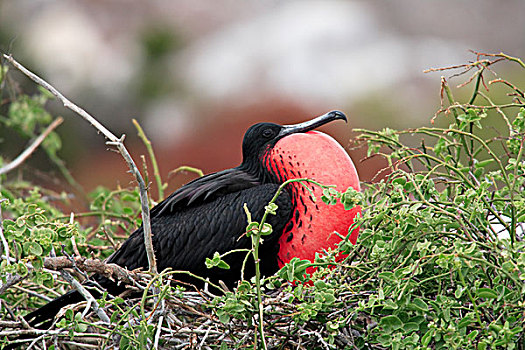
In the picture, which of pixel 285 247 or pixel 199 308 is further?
pixel 285 247

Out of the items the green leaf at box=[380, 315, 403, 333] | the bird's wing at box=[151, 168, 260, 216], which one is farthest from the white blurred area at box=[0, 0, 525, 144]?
the green leaf at box=[380, 315, 403, 333]

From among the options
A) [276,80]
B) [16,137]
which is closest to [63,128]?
[16,137]

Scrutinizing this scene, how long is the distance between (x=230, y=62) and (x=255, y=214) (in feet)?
18.7

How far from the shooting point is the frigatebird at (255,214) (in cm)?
110

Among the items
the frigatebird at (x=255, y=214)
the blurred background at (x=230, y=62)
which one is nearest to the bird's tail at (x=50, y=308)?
the frigatebird at (x=255, y=214)

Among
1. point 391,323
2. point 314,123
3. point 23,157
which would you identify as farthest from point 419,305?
point 23,157

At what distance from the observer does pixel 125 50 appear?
623cm

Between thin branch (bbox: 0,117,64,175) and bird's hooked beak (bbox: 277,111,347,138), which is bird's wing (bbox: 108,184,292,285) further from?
thin branch (bbox: 0,117,64,175)

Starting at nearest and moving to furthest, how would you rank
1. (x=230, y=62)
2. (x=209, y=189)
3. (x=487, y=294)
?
(x=487, y=294) → (x=209, y=189) → (x=230, y=62)

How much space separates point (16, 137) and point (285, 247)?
3182 millimetres

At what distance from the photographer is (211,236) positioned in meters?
1.15

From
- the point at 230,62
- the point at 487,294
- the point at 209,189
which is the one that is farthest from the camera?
the point at 230,62

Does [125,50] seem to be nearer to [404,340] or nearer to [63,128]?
[63,128]

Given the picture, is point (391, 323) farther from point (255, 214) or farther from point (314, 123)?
point (314, 123)
